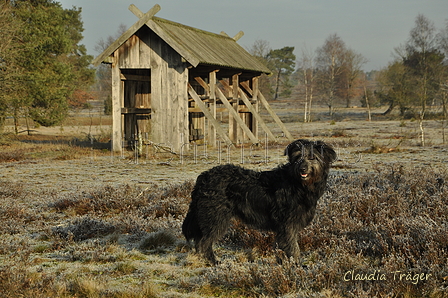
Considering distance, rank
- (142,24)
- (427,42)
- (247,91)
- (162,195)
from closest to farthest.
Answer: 1. (162,195)
2. (142,24)
3. (247,91)
4. (427,42)

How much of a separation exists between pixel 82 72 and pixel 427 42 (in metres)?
42.6

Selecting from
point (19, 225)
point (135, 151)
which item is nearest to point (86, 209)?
point (19, 225)

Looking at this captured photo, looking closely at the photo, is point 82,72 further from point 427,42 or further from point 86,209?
point 427,42

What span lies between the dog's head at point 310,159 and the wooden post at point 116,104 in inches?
569

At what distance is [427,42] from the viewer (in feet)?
177

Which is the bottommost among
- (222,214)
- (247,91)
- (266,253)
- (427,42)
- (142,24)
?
(266,253)

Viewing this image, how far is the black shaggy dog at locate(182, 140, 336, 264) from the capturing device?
5211 mm

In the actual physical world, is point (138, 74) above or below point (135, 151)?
above

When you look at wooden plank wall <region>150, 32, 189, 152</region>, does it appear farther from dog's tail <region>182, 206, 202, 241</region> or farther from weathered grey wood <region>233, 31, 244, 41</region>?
dog's tail <region>182, 206, 202, 241</region>

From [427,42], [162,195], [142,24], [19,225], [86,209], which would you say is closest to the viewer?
[19,225]

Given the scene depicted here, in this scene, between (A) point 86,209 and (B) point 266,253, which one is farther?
(A) point 86,209

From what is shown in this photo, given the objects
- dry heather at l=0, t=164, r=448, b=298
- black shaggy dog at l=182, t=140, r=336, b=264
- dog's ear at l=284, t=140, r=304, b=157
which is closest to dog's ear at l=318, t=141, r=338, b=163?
black shaggy dog at l=182, t=140, r=336, b=264

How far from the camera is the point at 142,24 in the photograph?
1758cm

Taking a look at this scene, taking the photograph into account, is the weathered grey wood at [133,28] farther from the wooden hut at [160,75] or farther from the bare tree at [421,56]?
the bare tree at [421,56]
